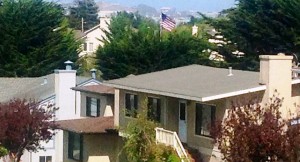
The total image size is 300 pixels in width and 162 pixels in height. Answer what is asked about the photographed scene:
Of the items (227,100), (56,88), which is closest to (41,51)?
(56,88)

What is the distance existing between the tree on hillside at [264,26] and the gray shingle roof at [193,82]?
2233 cm

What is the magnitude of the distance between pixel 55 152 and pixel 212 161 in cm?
1981

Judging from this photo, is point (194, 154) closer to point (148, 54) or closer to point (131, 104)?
point (131, 104)

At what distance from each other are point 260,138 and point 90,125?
18667 millimetres

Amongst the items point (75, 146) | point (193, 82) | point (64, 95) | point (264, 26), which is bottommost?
point (75, 146)

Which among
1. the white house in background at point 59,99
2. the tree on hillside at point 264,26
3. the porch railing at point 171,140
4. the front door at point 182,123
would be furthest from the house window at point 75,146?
the tree on hillside at point 264,26

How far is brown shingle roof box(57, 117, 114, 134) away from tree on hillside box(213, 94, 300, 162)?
16540 millimetres

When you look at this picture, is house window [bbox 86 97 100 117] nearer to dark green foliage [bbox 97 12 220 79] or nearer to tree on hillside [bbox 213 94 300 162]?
tree on hillside [bbox 213 94 300 162]

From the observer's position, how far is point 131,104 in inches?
1598

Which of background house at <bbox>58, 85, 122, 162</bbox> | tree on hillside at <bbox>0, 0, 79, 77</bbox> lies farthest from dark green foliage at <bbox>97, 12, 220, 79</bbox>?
background house at <bbox>58, 85, 122, 162</bbox>

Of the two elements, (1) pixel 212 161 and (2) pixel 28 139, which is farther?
(2) pixel 28 139

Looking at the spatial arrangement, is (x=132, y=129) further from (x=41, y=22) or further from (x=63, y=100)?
(x=41, y=22)

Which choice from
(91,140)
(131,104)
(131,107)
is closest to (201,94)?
(131,107)

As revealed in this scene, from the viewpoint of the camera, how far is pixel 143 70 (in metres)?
74.4
